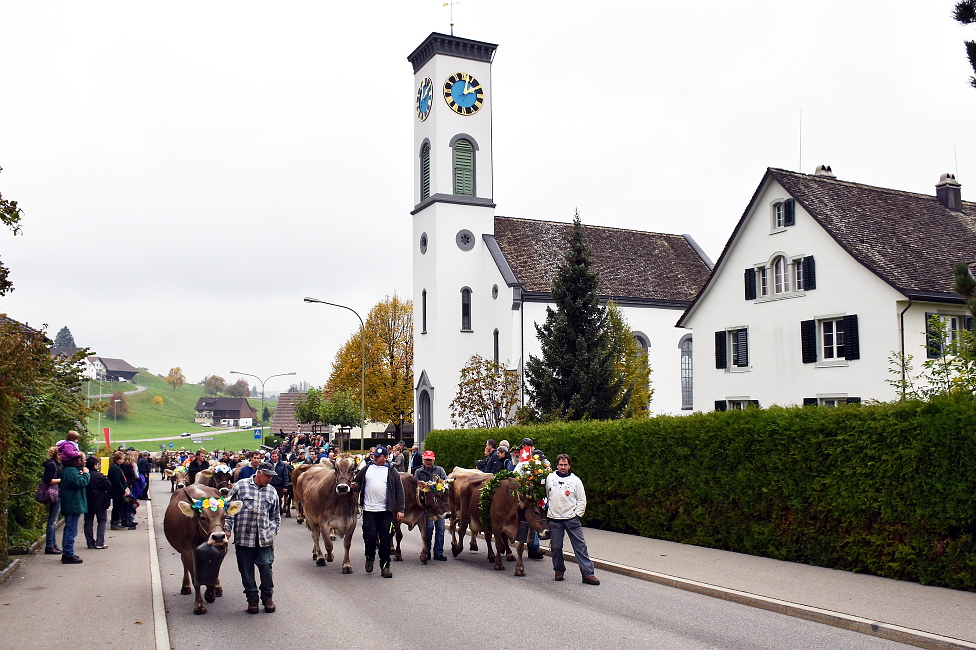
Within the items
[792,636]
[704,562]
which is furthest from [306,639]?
[704,562]

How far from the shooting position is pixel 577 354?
37.2 metres

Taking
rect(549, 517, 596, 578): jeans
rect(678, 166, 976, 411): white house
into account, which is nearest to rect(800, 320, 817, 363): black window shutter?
rect(678, 166, 976, 411): white house

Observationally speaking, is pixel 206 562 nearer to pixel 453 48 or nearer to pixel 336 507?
pixel 336 507

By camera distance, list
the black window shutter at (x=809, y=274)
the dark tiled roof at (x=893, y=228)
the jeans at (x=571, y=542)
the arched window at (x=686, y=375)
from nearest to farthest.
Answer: the jeans at (x=571, y=542), the dark tiled roof at (x=893, y=228), the black window shutter at (x=809, y=274), the arched window at (x=686, y=375)

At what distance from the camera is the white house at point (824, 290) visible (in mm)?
28109

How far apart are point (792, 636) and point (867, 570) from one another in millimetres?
4158

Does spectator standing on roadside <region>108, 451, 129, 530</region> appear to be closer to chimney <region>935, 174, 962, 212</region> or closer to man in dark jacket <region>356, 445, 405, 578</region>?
man in dark jacket <region>356, 445, 405, 578</region>

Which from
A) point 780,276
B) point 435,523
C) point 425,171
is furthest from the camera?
point 425,171

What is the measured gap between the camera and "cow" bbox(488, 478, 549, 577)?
13.8 metres

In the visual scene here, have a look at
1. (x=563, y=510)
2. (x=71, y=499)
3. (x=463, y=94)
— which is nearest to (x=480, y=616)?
(x=563, y=510)

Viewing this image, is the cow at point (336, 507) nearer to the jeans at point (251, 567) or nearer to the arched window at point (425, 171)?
the jeans at point (251, 567)

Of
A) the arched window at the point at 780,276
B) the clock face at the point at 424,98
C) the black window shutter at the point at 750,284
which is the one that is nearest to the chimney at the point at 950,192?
the arched window at the point at 780,276

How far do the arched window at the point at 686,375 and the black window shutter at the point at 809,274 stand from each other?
20.2 meters

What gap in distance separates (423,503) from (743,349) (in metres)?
21.1
